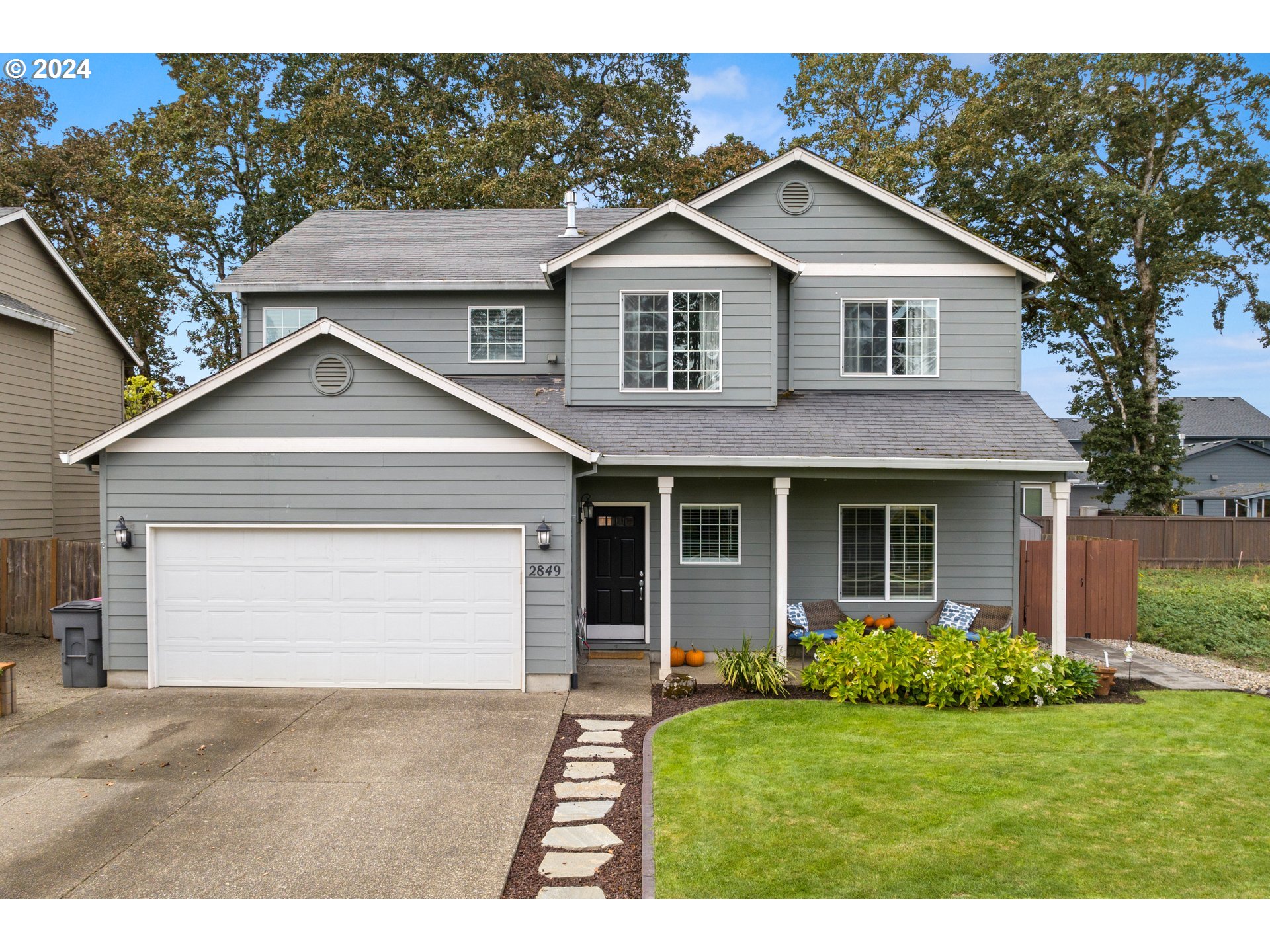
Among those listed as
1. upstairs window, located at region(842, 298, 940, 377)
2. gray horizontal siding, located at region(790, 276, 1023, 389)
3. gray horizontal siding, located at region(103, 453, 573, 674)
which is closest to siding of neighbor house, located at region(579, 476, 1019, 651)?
gray horizontal siding, located at region(790, 276, 1023, 389)

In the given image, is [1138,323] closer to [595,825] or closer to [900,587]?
[900,587]

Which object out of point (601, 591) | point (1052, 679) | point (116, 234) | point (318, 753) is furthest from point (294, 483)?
point (116, 234)

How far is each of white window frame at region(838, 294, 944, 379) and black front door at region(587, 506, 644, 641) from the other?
13.7ft

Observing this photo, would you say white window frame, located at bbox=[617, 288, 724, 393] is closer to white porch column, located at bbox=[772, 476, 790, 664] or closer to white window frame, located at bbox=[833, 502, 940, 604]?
white porch column, located at bbox=[772, 476, 790, 664]

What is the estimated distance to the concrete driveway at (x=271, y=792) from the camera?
475 cm

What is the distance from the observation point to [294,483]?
8977mm

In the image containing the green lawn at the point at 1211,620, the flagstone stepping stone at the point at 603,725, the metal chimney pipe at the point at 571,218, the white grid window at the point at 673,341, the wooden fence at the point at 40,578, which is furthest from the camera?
the metal chimney pipe at the point at 571,218

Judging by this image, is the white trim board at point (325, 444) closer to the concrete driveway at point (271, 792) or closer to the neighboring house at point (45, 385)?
the concrete driveway at point (271, 792)

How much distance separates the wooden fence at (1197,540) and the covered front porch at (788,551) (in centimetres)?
1200

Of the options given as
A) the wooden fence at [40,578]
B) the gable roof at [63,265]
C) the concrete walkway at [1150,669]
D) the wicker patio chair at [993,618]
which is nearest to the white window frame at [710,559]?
the wicker patio chair at [993,618]

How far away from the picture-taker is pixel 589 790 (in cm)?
615

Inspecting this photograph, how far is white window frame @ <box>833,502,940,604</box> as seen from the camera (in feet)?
36.1

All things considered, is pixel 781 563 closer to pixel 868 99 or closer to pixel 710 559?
pixel 710 559

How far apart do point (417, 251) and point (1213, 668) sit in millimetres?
14387
